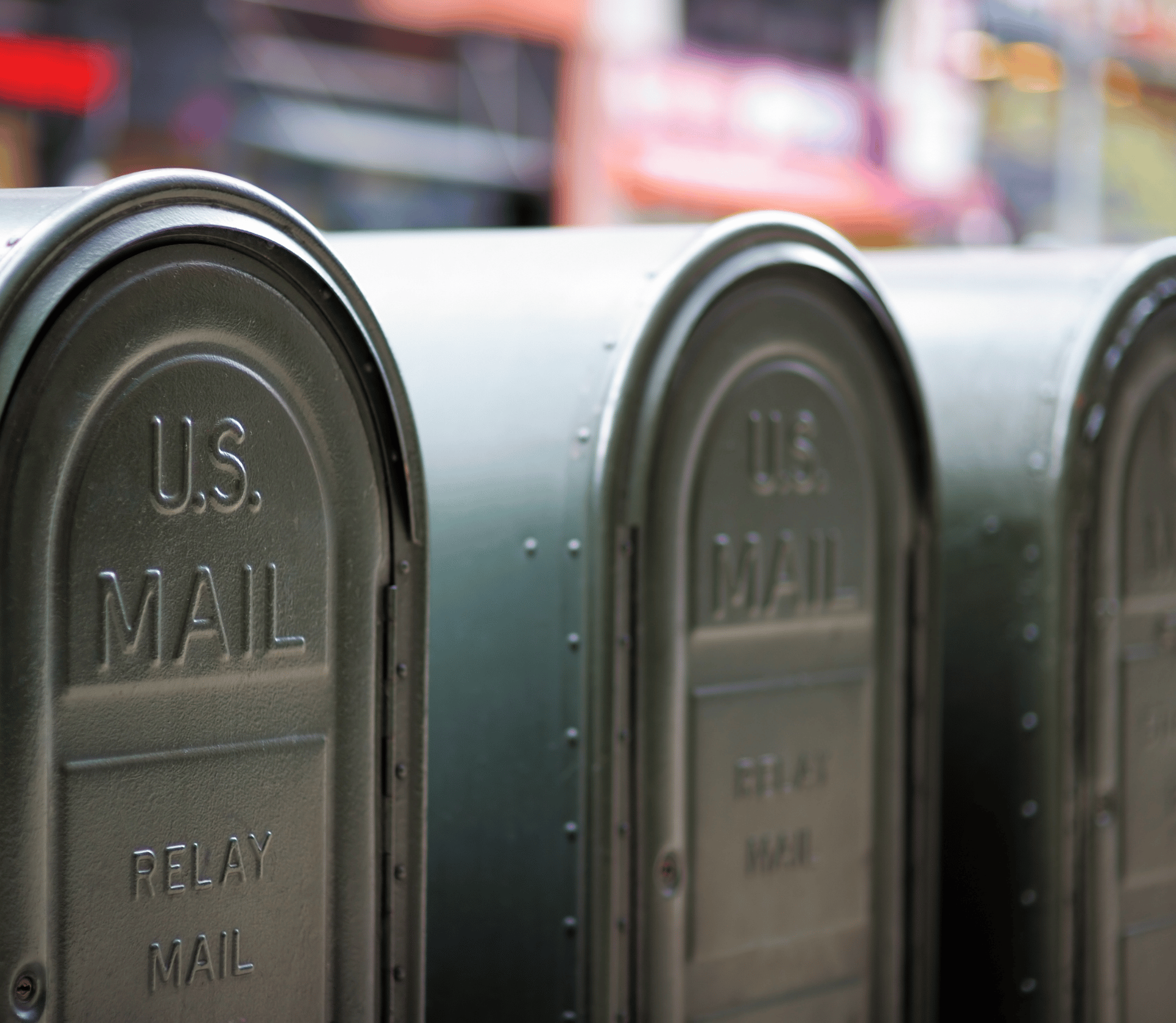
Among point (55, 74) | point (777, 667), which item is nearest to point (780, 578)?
point (777, 667)

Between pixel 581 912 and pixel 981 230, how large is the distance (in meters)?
9.86

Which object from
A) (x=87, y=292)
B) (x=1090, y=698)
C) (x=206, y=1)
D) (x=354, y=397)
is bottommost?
(x=1090, y=698)

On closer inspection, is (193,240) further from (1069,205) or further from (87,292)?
(1069,205)

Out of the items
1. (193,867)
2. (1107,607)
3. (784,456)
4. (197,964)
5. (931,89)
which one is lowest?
(197,964)

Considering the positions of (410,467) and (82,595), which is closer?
(82,595)

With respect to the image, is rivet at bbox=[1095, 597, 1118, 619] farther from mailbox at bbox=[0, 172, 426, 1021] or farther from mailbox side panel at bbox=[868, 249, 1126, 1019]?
mailbox at bbox=[0, 172, 426, 1021]

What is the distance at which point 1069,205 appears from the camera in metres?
11.4

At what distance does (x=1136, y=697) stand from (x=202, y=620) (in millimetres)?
2082

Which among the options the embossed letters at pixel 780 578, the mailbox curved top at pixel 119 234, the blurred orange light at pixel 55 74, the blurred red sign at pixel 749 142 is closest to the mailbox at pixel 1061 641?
the embossed letters at pixel 780 578

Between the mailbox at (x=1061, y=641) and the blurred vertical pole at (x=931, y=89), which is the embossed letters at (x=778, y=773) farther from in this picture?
the blurred vertical pole at (x=931, y=89)

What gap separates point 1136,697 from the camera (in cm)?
316

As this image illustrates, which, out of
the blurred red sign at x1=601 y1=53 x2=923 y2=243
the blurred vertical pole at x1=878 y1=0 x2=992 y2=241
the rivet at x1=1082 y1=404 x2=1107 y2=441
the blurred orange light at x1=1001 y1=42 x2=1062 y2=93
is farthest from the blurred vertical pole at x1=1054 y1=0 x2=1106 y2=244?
the rivet at x1=1082 y1=404 x2=1107 y2=441

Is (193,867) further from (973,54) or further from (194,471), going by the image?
(973,54)

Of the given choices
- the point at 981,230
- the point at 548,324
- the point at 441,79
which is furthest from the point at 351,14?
the point at 548,324
